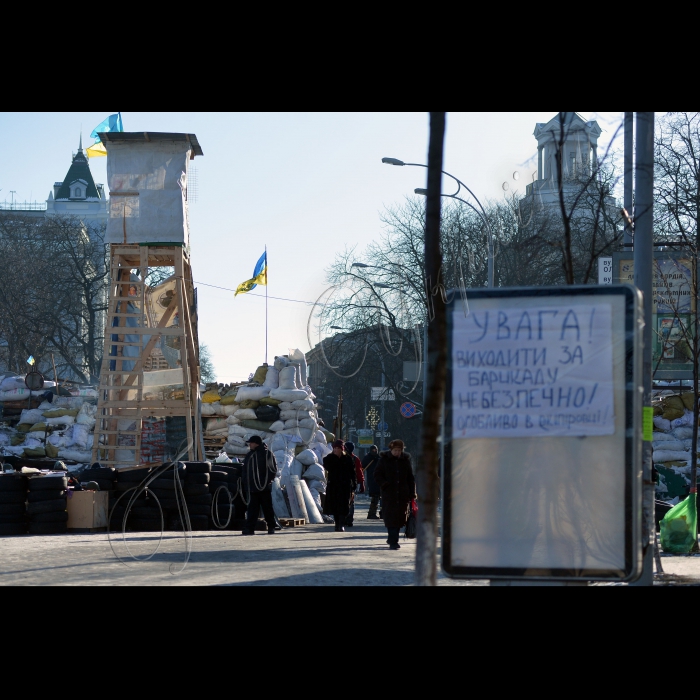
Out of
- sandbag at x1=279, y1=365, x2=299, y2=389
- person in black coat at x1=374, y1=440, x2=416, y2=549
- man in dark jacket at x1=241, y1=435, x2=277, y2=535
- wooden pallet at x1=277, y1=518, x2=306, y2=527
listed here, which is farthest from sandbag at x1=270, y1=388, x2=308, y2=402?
person in black coat at x1=374, y1=440, x2=416, y2=549

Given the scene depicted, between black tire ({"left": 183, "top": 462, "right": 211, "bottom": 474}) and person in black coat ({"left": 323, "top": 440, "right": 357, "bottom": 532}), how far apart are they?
2.16 metres

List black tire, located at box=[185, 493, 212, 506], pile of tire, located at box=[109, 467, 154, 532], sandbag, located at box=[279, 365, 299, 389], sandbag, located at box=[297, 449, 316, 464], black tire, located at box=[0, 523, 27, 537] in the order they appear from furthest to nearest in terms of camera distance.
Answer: sandbag, located at box=[279, 365, 299, 389], sandbag, located at box=[297, 449, 316, 464], black tire, located at box=[185, 493, 212, 506], pile of tire, located at box=[109, 467, 154, 532], black tire, located at box=[0, 523, 27, 537]

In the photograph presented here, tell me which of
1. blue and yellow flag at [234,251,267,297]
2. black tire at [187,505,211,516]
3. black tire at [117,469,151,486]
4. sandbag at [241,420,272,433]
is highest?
blue and yellow flag at [234,251,267,297]

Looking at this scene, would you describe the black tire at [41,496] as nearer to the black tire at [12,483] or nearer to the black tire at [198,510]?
the black tire at [12,483]

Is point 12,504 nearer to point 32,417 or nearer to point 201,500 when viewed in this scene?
point 201,500

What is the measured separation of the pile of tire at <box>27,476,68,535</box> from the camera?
17016 mm

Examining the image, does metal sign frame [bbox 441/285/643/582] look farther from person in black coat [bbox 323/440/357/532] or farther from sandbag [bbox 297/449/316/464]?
sandbag [bbox 297/449/316/464]

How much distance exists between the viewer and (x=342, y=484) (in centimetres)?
1959

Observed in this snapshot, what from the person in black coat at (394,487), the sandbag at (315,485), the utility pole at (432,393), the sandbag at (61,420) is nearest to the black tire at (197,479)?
the person in black coat at (394,487)

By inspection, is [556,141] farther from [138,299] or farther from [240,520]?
[138,299]

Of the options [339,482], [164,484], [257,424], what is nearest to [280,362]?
[257,424]

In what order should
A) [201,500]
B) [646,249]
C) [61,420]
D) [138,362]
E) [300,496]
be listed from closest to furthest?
[646,249] < [201,500] < [300,496] < [138,362] < [61,420]

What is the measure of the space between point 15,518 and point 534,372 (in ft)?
42.0
